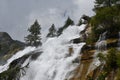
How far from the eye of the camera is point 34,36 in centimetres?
13138

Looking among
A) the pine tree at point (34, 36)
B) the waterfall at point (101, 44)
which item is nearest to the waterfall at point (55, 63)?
the waterfall at point (101, 44)

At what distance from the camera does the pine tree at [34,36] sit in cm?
12925

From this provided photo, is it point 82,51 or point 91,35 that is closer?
point 82,51

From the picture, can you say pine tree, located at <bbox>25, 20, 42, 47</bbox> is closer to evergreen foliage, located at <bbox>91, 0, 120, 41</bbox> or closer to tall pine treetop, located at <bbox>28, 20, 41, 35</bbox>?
tall pine treetop, located at <bbox>28, 20, 41, 35</bbox>

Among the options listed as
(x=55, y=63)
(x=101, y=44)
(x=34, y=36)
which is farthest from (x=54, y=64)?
(x=34, y=36)

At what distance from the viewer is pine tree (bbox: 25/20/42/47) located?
129m

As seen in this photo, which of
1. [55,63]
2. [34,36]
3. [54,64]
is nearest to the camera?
[54,64]

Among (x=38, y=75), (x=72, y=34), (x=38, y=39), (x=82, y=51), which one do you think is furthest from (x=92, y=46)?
(x=38, y=39)

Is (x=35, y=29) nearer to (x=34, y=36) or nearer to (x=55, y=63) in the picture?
(x=34, y=36)

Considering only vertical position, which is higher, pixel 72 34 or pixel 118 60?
pixel 72 34

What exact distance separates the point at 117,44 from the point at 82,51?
18.7ft

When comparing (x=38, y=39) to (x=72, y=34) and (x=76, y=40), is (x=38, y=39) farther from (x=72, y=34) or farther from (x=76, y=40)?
(x=76, y=40)

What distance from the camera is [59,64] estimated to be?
5828cm

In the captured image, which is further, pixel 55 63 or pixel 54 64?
pixel 55 63
